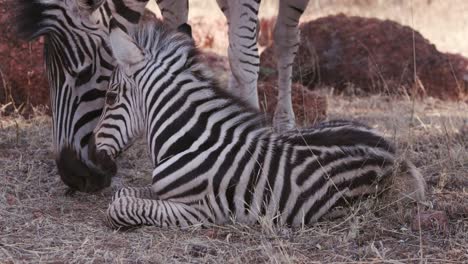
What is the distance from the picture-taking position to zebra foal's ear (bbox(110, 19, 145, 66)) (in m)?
4.97

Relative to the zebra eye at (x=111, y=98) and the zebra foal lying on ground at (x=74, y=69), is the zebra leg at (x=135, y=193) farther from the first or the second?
the zebra eye at (x=111, y=98)

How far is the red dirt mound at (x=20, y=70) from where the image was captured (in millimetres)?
8211

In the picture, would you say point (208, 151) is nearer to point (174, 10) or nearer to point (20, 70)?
point (174, 10)

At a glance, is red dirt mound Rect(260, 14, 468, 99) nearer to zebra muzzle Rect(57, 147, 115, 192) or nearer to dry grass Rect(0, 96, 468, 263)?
dry grass Rect(0, 96, 468, 263)

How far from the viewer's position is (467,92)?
10078 mm

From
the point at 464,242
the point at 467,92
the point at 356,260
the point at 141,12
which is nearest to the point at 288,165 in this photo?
the point at 356,260

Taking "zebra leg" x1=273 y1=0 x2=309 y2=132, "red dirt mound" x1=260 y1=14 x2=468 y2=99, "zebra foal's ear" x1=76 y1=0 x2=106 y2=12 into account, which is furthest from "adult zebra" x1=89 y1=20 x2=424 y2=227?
"red dirt mound" x1=260 y1=14 x2=468 y2=99

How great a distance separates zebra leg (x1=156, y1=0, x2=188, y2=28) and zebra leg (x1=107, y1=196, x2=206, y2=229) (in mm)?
3058

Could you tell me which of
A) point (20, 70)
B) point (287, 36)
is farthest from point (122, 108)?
point (20, 70)

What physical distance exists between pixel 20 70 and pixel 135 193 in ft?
12.0

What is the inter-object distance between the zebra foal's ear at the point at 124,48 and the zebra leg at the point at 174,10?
97.8 inches

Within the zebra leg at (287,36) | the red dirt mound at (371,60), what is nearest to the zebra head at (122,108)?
the zebra leg at (287,36)

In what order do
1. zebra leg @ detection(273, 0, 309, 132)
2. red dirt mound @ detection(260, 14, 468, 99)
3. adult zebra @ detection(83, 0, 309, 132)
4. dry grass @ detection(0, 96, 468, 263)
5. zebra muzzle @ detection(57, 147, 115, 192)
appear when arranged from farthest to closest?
red dirt mound @ detection(260, 14, 468, 99), zebra leg @ detection(273, 0, 309, 132), adult zebra @ detection(83, 0, 309, 132), zebra muzzle @ detection(57, 147, 115, 192), dry grass @ detection(0, 96, 468, 263)

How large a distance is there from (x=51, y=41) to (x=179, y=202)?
5.21ft
